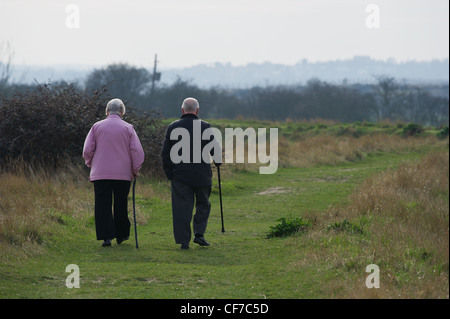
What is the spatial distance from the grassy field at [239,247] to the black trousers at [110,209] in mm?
275

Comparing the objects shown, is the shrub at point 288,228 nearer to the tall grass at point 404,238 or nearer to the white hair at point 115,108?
the tall grass at point 404,238

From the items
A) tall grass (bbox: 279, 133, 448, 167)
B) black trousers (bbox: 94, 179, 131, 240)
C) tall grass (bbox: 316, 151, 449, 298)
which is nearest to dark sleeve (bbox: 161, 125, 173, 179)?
black trousers (bbox: 94, 179, 131, 240)

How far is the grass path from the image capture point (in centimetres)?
704

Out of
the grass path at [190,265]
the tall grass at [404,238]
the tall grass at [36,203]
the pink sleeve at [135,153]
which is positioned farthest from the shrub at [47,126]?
the tall grass at [404,238]

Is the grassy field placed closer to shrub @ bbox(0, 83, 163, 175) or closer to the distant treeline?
shrub @ bbox(0, 83, 163, 175)

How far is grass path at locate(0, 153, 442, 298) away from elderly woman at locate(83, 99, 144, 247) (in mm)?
448

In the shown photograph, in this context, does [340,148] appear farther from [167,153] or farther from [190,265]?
[190,265]

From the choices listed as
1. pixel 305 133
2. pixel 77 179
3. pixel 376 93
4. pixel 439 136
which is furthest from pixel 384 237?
pixel 376 93

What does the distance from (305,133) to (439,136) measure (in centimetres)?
862

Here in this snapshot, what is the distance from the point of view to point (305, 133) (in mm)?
41156

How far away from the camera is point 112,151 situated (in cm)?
970

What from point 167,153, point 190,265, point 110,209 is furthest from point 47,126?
point 190,265
